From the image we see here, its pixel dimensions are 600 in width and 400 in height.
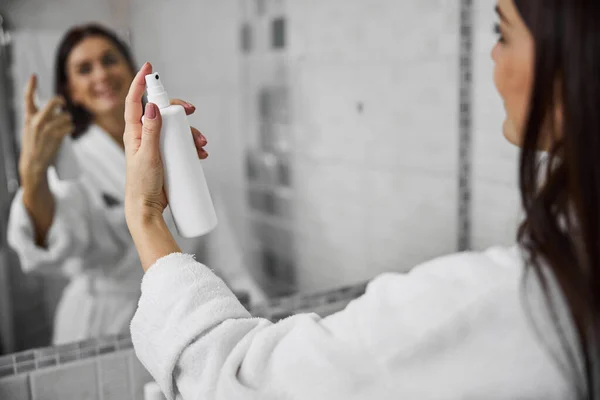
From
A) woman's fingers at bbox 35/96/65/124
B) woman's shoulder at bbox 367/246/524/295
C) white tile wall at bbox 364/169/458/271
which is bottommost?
white tile wall at bbox 364/169/458/271

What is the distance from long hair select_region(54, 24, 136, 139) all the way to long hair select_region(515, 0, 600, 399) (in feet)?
2.34

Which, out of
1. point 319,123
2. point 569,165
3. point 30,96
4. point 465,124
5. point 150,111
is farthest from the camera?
point 465,124

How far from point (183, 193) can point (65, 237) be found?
1.22 ft

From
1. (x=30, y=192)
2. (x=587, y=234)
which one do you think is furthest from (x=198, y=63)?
(x=587, y=234)

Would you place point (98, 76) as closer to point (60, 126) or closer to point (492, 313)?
point (60, 126)

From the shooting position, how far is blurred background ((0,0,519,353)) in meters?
1.03

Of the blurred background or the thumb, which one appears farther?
the blurred background

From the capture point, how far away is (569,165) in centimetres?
58

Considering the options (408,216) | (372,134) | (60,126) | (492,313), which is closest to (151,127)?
(60,126)

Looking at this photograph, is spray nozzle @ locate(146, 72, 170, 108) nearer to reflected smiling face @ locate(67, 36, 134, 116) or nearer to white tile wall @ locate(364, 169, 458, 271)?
reflected smiling face @ locate(67, 36, 134, 116)

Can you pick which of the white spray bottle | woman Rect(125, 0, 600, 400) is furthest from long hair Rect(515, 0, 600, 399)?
the white spray bottle

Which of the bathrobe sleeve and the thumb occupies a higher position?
the thumb

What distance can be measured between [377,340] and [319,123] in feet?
2.48

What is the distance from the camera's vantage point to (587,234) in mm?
586
